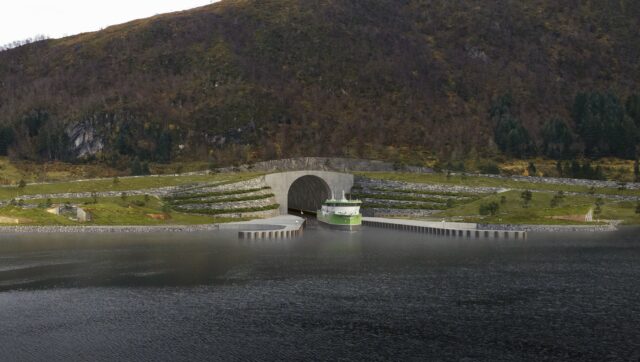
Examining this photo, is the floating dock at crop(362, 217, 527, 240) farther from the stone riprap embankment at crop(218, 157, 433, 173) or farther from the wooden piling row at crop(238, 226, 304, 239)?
the stone riprap embankment at crop(218, 157, 433, 173)

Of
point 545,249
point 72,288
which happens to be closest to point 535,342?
point 72,288

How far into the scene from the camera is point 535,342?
146 feet

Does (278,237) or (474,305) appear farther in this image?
(278,237)

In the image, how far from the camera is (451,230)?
116938 millimetres

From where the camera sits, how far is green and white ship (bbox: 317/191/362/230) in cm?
12888

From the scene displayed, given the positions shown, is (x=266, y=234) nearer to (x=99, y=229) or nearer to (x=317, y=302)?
(x=99, y=229)

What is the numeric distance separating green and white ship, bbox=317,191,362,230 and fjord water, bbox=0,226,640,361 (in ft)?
111

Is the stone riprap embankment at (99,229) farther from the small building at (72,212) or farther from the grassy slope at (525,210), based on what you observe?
the grassy slope at (525,210)

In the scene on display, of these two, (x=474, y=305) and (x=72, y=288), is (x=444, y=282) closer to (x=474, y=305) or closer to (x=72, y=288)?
(x=474, y=305)

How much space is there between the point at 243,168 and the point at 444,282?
125666 mm

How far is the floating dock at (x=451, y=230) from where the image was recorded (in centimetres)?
11169

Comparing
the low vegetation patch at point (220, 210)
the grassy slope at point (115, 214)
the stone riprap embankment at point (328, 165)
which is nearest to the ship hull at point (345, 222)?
the low vegetation patch at point (220, 210)

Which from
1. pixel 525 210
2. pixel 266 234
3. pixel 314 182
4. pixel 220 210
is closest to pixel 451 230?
pixel 525 210

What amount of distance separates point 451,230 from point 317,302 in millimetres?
65400
